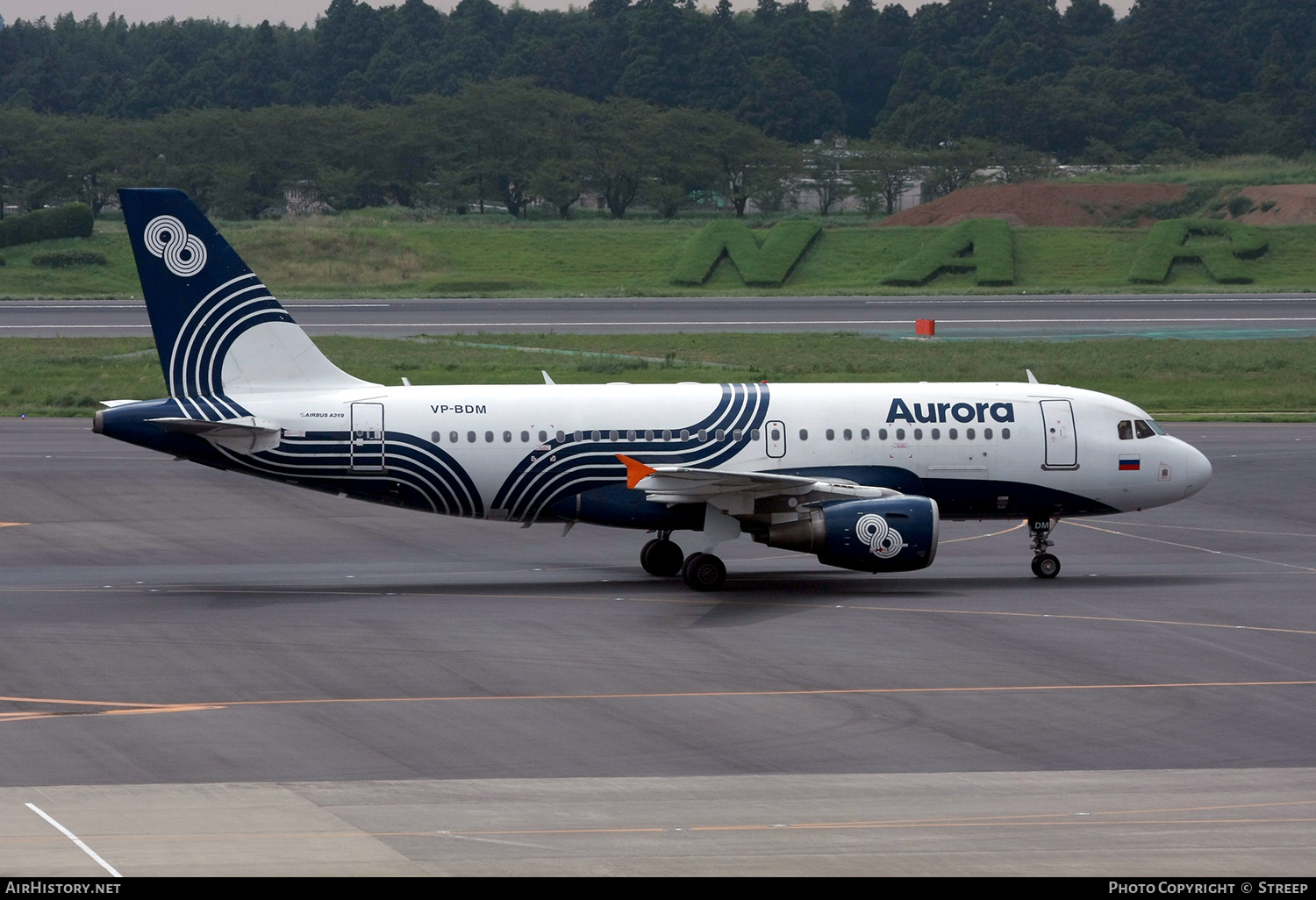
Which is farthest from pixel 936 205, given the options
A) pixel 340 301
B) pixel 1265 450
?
pixel 1265 450

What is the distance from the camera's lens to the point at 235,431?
30766 millimetres

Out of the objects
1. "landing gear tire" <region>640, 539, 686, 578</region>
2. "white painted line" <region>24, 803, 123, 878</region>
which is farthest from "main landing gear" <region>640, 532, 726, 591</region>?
"white painted line" <region>24, 803, 123, 878</region>

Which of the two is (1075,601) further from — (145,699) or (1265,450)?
(1265,450)

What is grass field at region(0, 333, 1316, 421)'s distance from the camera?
60344mm

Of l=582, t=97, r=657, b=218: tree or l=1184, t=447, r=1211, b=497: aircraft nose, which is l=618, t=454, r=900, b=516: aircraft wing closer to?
l=1184, t=447, r=1211, b=497: aircraft nose

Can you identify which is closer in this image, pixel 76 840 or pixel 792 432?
pixel 76 840

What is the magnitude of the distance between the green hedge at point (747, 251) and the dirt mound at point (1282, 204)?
37.1m

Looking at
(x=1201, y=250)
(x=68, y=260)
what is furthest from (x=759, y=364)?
(x=68, y=260)

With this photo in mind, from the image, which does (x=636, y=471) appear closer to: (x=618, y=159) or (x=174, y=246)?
(x=174, y=246)

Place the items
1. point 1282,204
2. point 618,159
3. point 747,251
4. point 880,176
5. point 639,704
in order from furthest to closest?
point 880,176 → point 618,159 → point 1282,204 → point 747,251 → point 639,704

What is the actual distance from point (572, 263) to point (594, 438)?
90.4m

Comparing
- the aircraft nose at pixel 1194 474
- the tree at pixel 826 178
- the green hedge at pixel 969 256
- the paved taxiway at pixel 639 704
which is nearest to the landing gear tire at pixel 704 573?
the paved taxiway at pixel 639 704
